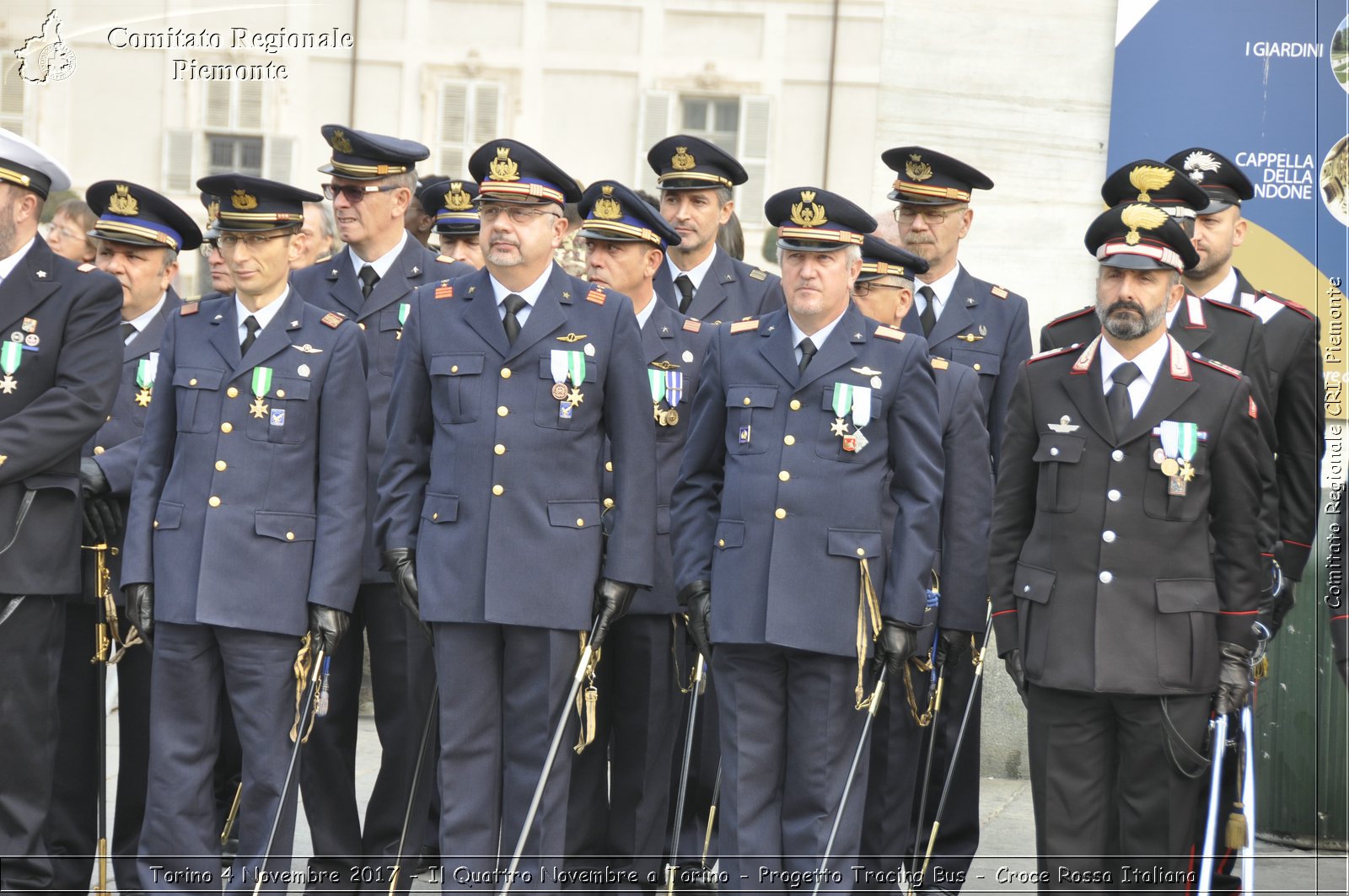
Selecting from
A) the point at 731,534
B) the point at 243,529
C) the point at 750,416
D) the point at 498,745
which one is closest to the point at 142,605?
the point at 243,529

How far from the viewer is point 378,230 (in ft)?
22.2

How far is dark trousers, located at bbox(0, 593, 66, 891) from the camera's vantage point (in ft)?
19.2

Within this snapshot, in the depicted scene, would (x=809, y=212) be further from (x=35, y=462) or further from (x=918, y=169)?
(x=35, y=462)

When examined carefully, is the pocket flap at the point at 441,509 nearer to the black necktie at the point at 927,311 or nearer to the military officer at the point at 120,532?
the military officer at the point at 120,532

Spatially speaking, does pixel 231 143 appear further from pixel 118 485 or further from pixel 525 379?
pixel 525 379

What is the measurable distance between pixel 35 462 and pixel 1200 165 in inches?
169

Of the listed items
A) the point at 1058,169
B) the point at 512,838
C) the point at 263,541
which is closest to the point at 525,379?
the point at 263,541

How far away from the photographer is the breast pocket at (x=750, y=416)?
5.75 metres

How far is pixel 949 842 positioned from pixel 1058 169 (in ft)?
14.2

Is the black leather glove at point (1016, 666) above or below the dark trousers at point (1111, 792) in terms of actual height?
above

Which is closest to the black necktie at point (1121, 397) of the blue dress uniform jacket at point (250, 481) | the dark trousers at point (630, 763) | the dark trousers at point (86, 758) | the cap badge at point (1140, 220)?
the cap badge at point (1140, 220)

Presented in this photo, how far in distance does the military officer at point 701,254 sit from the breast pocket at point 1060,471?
1.95m

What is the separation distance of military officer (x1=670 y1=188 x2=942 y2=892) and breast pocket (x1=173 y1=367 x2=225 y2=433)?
1674 mm

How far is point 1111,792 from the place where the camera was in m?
5.37
